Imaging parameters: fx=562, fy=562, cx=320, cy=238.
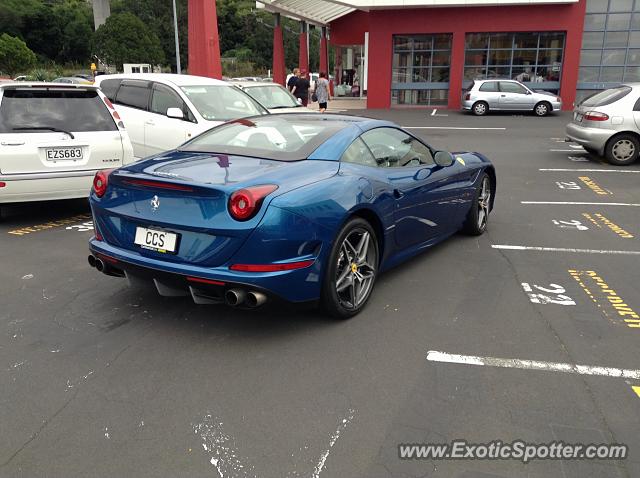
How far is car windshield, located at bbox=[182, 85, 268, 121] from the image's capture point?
28.4 feet

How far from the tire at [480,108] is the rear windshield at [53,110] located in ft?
58.8

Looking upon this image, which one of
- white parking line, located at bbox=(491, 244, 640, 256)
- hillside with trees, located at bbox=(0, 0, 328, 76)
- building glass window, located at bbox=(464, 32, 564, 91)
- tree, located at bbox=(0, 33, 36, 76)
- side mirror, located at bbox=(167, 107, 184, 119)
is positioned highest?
hillside with trees, located at bbox=(0, 0, 328, 76)

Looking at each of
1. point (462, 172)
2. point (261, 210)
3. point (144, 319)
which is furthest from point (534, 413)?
point (462, 172)

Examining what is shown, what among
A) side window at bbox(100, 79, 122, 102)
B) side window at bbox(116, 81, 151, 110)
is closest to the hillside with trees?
side window at bbox(100, 79, 122, 102)

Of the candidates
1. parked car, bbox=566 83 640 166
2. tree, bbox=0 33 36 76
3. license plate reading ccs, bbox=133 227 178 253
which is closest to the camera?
license plate reading ccs, bbox=133 227 178 253

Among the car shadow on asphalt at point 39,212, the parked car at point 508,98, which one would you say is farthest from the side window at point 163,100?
the parked car at point 508,98

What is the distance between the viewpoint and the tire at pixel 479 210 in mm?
5945

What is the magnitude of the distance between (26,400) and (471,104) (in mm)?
21317

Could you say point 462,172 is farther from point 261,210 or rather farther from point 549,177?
point 549,177

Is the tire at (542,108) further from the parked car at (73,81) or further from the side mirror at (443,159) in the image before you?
the side mirror at (443,159)

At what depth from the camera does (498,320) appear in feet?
13.1

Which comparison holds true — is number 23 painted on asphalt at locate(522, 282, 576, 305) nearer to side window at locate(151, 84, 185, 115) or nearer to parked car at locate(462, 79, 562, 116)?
side window at locate(151, 84, 185, 115)

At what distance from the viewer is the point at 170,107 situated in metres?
8.69

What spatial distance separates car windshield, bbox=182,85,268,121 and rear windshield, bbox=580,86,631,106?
6.74m
